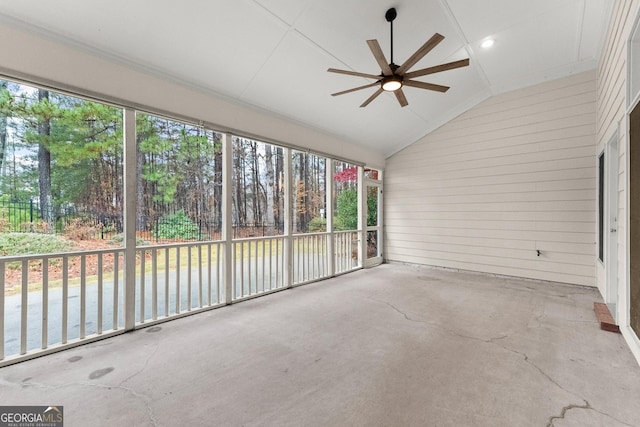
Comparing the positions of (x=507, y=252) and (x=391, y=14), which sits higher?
(x=391, y=14)

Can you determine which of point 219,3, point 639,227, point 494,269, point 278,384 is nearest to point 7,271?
point 278,384

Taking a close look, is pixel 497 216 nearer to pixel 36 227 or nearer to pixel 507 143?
pixel 507 143

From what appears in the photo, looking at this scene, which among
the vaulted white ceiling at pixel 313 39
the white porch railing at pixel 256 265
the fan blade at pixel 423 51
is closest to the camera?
the fan blade at pixel 423 51

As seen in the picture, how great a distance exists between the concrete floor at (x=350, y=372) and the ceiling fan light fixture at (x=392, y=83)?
2.60 meters

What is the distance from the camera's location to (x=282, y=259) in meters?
4.68

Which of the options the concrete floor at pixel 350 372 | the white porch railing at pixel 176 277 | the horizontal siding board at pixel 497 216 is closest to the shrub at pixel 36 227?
the white porch railing at pixel 176 277

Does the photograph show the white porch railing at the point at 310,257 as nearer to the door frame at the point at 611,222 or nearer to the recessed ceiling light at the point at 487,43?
the recessed ceiling light at the point at 487,43

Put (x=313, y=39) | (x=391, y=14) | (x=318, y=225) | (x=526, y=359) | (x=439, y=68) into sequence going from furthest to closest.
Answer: (x=318, y=225), (x=313, y=39), (x=391, y=14), (x=439, y=68), (x=526, y=359)

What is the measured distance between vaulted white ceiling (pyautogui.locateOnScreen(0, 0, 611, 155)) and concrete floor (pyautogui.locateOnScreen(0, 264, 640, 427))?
2.90 metres

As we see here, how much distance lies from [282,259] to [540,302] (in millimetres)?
3850

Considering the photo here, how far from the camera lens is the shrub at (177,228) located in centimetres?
327

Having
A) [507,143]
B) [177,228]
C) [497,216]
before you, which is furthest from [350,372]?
[507,143]

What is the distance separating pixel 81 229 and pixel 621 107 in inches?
220

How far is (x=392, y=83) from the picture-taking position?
2.83 metres
